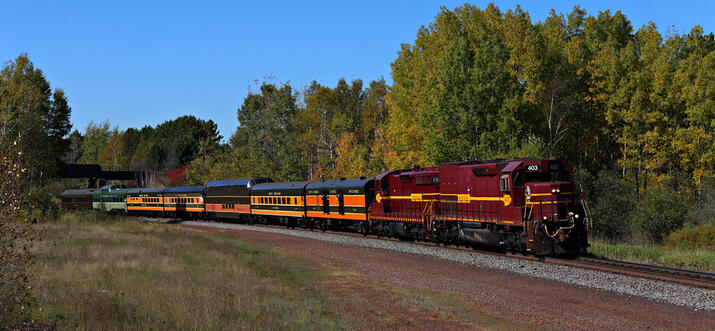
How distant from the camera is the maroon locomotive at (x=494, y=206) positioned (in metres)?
22.7

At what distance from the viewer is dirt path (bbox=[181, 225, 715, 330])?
14117 mm

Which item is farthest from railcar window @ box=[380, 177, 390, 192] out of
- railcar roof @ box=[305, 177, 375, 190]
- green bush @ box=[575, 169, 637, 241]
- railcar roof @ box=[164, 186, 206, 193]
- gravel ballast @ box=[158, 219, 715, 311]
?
railcar roof @ box=[164, 186, 206, 193]

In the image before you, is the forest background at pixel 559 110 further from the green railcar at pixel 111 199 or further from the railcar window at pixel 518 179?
the railcar window at pixel 518 179

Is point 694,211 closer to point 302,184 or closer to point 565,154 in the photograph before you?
point 565,154

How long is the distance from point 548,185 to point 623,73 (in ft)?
119

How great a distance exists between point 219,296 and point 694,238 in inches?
1166

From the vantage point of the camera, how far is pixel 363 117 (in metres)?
92.5

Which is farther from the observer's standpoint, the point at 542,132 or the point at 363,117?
the point at 363,117

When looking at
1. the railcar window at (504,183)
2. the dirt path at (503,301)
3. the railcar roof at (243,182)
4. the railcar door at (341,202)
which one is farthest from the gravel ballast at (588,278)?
the railcar roof at (243,182)

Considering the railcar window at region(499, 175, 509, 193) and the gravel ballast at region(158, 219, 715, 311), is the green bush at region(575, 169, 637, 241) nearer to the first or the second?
the gravel ballast at region(158, 219, 715, 311)

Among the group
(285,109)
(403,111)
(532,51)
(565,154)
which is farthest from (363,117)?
(532,51)

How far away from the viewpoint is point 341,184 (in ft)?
129

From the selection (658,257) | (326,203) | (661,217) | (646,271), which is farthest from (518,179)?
(661,217)

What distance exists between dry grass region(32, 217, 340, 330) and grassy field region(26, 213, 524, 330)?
0.11 ft
